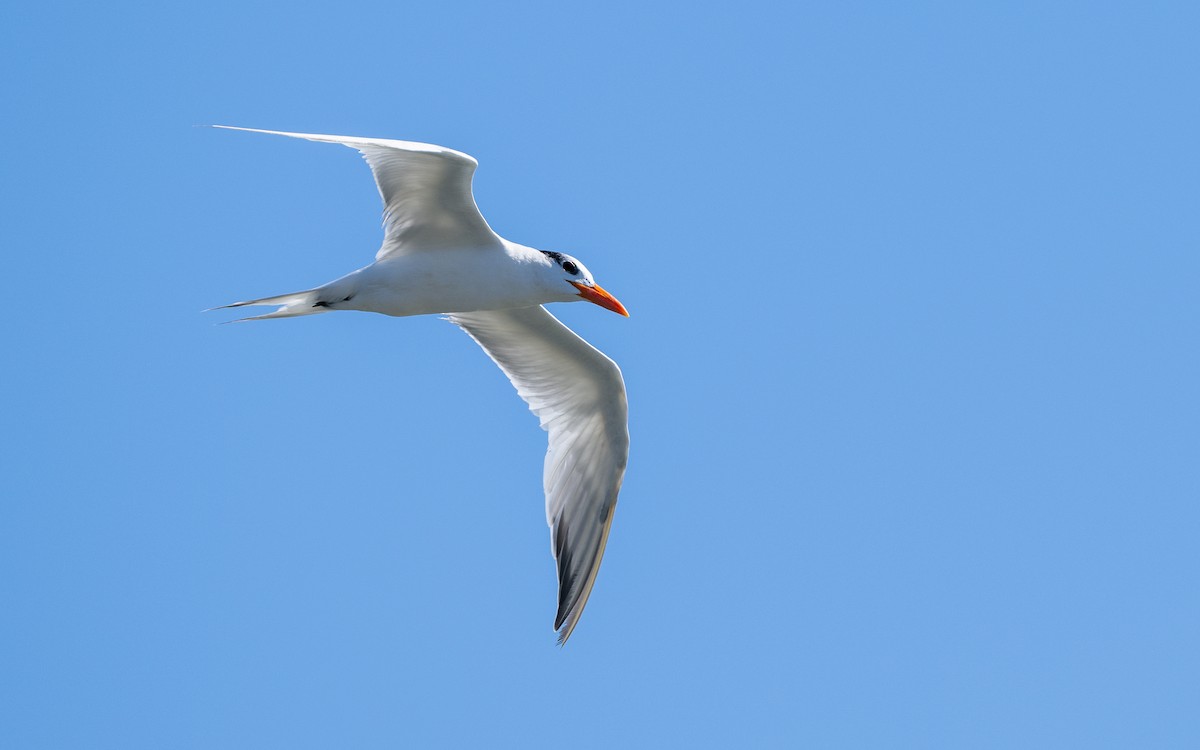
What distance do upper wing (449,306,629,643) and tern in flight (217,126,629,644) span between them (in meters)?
0.01

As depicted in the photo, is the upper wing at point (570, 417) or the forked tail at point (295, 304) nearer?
the forked tail at point (295, 304)

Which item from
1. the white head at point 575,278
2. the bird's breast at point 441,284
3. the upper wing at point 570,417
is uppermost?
the white head at point 575,278

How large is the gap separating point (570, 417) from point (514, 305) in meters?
2.12

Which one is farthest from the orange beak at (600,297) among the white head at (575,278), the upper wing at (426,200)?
the upper wing at (426,200)

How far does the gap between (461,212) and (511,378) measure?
110 inches

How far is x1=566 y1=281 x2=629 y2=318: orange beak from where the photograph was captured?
1184 centimetres

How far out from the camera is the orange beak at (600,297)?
1184 cm

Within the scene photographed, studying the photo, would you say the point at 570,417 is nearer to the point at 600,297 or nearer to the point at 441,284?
the point at 600,297

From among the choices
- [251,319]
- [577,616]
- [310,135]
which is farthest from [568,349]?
[310,135]

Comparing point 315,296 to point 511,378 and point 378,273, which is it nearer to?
point 378,273

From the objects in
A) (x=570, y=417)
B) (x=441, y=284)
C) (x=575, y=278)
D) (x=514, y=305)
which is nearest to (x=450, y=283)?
(x=441, y=284)

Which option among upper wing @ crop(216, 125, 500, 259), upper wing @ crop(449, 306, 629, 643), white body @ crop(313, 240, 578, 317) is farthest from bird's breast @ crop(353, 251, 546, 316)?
upper wing @ crop(449, 306, 629, 643)

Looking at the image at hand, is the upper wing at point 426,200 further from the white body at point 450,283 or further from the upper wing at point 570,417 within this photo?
the upper wing at point 570,417

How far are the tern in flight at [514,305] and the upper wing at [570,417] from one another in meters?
0.01
